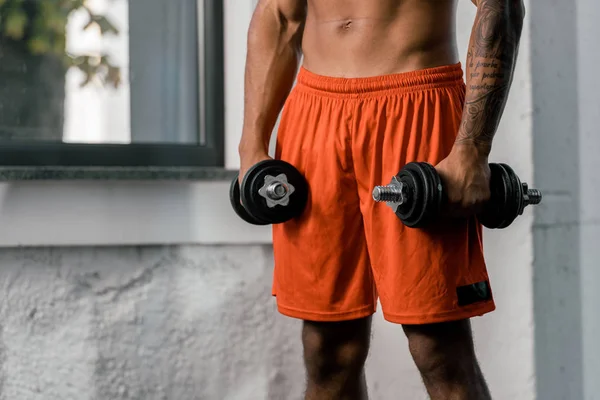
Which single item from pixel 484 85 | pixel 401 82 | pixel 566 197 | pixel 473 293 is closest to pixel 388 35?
pixel 401 82

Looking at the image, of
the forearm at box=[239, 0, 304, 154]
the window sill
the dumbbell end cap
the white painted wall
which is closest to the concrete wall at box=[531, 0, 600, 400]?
the white painted wall

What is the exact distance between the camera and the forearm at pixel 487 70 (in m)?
0.97

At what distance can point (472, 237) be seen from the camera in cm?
104

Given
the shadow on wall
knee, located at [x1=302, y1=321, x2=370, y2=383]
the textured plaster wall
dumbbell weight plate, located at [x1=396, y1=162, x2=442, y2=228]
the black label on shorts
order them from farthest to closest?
the textured plaster wall, the shadow on wall, knee, located at [x1=302, y1=321, x2=370, y2=383], the black label on shorts, dumbbell weight plate, located at [x1=396, y1=162, x2=442, y2=228]

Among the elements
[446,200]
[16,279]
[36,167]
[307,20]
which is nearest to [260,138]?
[307,20]

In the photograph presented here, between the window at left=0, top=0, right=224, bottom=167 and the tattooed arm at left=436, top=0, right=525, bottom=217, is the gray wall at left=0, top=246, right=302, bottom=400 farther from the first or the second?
the tattooed arm at left=436, top=0, right=525, bottom=217

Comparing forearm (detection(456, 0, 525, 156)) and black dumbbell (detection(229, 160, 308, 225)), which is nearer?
forearm (detection(456, 0, 525, 156))

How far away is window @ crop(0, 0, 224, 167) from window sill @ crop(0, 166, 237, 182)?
0.13m

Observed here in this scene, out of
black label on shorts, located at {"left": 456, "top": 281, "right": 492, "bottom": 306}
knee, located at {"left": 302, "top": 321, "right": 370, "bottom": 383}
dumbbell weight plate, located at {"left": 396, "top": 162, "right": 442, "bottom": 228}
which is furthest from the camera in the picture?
knee, located at {"left": 302, "top": 321, "right": 370, "bottom": 383}

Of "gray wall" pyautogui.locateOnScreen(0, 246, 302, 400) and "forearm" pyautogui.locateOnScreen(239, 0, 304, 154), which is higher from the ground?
"forearm" pyautogui.locateOnScreen(239, 0, 304, 154)

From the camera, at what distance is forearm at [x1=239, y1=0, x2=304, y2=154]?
1240mm

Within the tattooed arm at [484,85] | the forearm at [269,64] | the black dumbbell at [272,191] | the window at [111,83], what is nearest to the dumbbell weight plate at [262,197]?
the black dumbbell at [272,191]

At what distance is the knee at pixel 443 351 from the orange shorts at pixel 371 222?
0.04 m

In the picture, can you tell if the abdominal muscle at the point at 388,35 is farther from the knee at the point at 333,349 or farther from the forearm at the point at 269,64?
the knee at the point at 333,349
